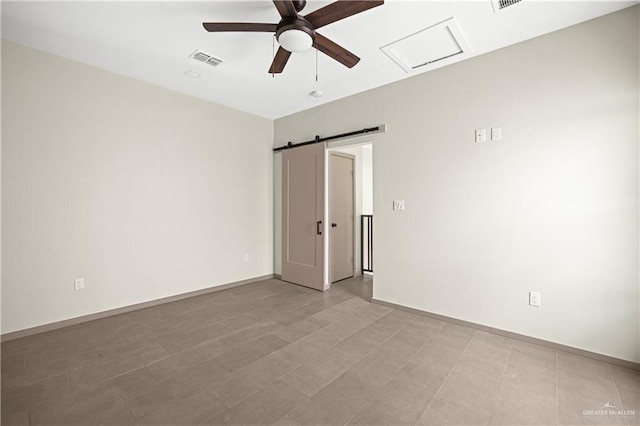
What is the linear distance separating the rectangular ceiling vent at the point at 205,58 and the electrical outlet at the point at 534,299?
155 inches

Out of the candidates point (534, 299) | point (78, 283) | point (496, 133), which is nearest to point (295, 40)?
point (496, 133)

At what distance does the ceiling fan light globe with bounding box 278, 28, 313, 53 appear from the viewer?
203cm

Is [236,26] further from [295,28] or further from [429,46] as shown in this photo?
[429,46]

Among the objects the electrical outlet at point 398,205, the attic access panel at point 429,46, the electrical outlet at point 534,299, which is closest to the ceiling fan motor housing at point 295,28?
the attic access panel at point 429,46

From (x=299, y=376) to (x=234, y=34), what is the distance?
2988 mm

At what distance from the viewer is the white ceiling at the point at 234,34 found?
89.6 inches

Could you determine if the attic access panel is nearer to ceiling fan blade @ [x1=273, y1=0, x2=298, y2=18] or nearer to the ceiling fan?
the ceiling fan

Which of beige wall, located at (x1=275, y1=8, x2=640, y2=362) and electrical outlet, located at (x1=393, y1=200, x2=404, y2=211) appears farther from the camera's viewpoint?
electrical outlet, located at (x1=393, y1=200, x2=404, y2=211)

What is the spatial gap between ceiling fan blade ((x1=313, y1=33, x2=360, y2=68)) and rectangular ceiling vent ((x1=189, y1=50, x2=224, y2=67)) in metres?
1.41

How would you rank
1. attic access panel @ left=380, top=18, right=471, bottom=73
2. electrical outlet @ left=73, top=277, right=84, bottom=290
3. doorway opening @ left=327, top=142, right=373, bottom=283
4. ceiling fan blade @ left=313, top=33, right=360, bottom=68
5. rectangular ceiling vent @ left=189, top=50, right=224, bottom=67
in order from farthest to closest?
doorway opening @ left=327, top=142, right=373, bottom=283, electrical outlet @ left=73, top=277, right=84, bottom=290, rectangular ceiling vent @ left=189, top=50, right=224, bottom=67, attic access panel @ left=380, top=18, right=471, bottom=73, ceiling fan blade @ left=313, top=33, right=360, bottom=68

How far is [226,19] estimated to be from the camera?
246 cm

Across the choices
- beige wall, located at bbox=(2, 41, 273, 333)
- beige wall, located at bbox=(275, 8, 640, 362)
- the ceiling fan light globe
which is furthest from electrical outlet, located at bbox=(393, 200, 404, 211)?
beige wall, located at bbox=(2, 41, 273, 333)

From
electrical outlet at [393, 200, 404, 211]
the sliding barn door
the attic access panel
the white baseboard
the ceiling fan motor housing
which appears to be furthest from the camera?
the sliding barn door

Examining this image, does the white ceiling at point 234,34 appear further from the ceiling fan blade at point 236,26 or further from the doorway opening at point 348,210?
the doorway opening at point 348,210
